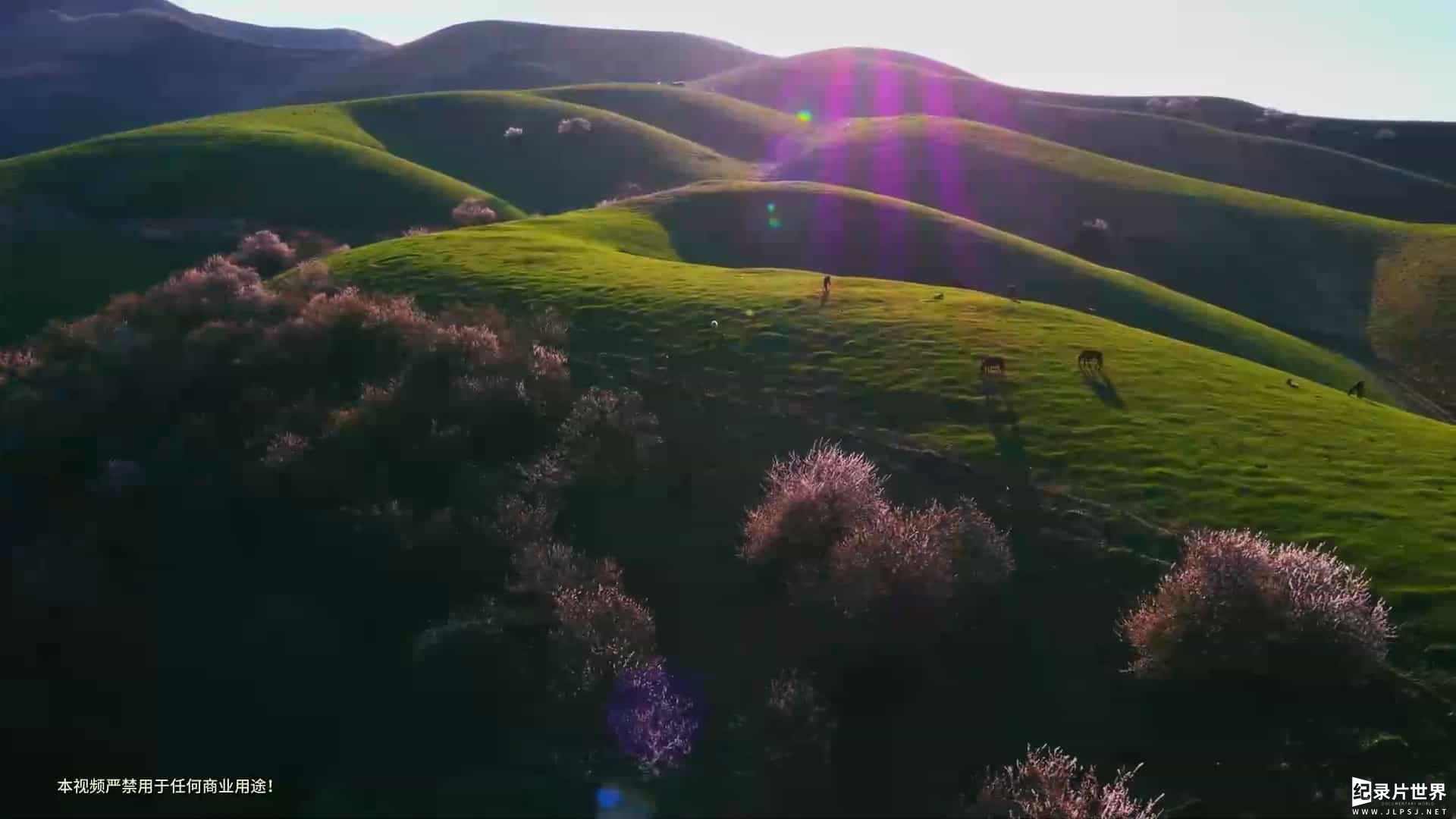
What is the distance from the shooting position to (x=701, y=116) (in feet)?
429

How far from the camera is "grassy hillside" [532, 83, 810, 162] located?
400 ft

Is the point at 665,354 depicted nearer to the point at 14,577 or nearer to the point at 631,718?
the point at 631,718

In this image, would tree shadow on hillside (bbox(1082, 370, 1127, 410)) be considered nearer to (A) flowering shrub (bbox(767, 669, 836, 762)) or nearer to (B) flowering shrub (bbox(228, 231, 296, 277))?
(A) flowering shrub (bbox(767, 669, 836, 762))

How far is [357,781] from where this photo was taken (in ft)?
54.4

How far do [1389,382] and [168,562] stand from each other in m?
69.5

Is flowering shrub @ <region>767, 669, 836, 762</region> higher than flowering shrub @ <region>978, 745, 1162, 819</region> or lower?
lower

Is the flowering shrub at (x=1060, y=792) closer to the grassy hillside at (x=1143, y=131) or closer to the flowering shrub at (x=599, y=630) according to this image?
the flowering shrub at (x=599, y=630)

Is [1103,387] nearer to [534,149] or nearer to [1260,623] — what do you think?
[1260,623]

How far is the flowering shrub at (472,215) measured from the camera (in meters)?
67.4

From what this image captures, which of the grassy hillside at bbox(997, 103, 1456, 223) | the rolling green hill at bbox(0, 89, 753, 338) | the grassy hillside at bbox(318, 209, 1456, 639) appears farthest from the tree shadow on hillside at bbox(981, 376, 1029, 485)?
the grassy hillside at bbox(997, 103, 1456, 223)

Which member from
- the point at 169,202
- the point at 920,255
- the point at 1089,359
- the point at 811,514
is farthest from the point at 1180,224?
the point at 169,202

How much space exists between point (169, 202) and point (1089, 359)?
67.7 metres

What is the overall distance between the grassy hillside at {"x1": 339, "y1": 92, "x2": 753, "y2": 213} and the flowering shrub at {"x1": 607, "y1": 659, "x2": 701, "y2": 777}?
75.9m

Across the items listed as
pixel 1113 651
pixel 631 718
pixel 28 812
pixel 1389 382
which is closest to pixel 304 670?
pixel 28 812
